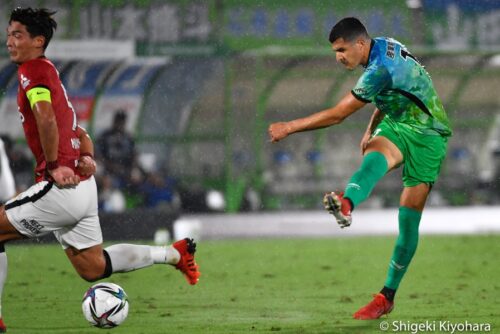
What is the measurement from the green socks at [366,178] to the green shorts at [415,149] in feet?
1.09

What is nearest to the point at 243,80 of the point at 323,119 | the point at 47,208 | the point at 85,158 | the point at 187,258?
the point at 187,258

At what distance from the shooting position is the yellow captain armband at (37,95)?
646 centimetres

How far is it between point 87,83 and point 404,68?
35.5 feet

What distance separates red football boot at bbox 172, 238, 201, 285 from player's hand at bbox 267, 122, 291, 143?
39.7 inches

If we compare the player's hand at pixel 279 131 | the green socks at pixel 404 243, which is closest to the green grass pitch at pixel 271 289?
the green socks at pixel 404 243

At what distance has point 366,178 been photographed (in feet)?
23.3

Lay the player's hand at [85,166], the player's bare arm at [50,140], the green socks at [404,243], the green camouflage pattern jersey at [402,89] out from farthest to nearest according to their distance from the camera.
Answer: the green socks at [404,243], the green camouflage pattern jersey at [402,89], the player's hand at [85,166], the player's bare arm at [50,140]

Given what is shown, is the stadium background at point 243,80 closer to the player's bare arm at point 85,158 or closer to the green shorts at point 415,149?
the green shorts at point 415,149

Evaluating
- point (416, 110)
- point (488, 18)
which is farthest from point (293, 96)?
point (416, 110)

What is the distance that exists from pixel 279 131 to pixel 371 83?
75 centimetres

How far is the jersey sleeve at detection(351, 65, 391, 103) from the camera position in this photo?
7262mm

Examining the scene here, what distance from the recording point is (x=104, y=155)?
669 inches

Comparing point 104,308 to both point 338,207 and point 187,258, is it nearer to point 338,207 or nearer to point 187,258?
point 187,258

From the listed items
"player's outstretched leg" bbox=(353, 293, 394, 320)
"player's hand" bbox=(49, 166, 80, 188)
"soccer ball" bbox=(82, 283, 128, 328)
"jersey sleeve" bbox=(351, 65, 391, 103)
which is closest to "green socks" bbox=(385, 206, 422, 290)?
"player's outstretched leg" bbox=(353, 293, 394, 320)
